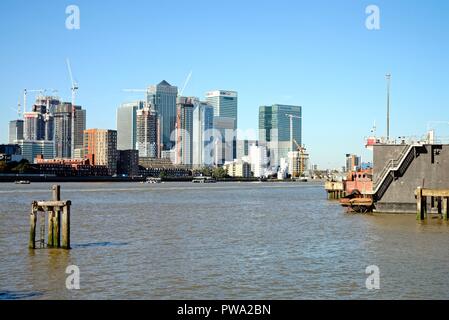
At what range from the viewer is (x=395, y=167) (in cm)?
5866

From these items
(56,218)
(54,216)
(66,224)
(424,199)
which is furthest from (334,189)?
(54,216)

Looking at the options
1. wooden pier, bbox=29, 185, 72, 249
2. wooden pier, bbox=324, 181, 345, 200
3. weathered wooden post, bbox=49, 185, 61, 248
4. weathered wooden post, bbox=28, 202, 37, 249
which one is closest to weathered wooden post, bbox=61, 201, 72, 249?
wooden pier, bbox=29, 185, 72, 249

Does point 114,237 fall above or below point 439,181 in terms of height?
below

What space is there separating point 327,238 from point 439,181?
17.6 m

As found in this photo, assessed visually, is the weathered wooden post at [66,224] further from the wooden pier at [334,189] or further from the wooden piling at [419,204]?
the wooden pier at [334,189]

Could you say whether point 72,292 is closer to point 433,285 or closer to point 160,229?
point 433,285

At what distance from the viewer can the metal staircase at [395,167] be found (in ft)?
191

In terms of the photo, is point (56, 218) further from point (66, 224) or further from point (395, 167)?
point (395, 167)

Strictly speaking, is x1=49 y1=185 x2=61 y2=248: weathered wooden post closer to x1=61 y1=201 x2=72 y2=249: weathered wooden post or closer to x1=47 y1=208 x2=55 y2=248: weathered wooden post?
x1=47 y1=208 x2=55 y2=248: weathered wooden post

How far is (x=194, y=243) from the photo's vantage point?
139 ft

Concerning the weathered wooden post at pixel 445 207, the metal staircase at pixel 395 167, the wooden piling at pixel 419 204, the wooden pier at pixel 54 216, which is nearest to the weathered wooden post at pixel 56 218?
the wooden pier at pixel 54 216

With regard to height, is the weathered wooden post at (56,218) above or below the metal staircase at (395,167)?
below
